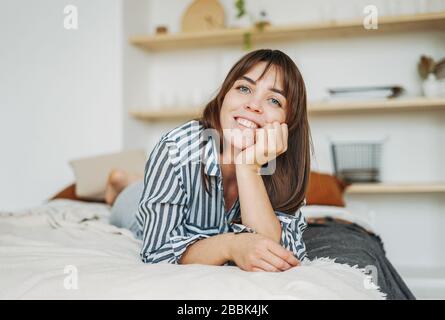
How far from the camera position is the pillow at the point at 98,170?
2359 mm

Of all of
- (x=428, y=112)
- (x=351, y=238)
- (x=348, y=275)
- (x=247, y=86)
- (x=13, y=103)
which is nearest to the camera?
(x=348, y=275)

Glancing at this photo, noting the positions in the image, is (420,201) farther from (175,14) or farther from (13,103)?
(13,103)

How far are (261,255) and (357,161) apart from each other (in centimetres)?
206

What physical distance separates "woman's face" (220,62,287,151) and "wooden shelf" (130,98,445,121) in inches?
59.9

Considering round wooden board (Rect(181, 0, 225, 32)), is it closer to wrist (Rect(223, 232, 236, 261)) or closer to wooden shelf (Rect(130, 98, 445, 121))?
wooden shelf (Rect(130, 98, 445, 121))

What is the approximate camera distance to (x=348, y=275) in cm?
92

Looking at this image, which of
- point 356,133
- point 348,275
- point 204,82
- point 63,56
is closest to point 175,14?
point 204,82

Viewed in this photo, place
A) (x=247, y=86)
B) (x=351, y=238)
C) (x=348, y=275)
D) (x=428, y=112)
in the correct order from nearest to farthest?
(x=348, y=275), (x=247, y=86), (x=351, y=238), (x=428, y=112)

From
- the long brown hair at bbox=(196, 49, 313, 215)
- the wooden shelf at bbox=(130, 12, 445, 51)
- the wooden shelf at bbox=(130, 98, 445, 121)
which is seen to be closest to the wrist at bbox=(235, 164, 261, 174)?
the long brown hair at bbox=(196, 49, 313, 215)

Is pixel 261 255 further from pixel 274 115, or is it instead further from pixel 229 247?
pixel 274 115

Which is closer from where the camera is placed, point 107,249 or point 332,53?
point 107,249

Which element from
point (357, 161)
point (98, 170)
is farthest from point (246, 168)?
point (357, 161)

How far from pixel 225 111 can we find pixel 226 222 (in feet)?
0.77

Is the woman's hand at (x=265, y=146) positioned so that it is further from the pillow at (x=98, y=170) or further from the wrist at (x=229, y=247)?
the pillow at (x=98, y=170)
